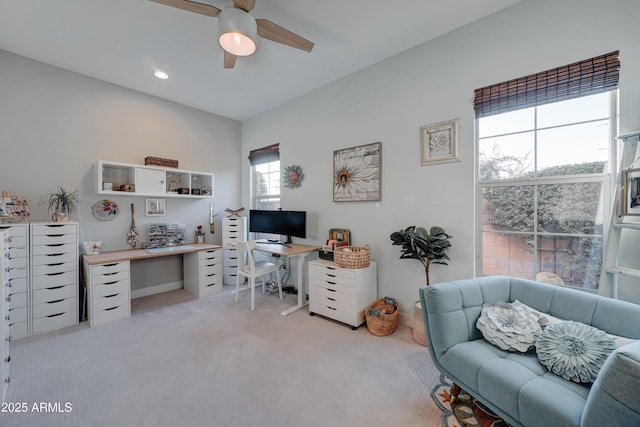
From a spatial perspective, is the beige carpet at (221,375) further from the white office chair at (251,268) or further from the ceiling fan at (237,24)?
the ceiling fan at (237,24)

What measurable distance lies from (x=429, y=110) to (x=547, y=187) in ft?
3.98

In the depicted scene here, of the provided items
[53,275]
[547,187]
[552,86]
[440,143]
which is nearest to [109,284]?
[53,275]

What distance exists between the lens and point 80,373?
193 centimetres

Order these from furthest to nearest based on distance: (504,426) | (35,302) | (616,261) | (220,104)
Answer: (220,104), (35,302), (616,261), (504,426)

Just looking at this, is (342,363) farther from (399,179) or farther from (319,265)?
(399,179)

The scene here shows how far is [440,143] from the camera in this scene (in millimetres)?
2471

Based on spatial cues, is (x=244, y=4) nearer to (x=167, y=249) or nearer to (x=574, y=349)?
(x=574, y=349)

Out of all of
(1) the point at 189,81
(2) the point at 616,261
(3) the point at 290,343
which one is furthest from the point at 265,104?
(2) the point at 616,261

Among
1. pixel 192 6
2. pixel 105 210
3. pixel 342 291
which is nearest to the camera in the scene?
pixel 192 6

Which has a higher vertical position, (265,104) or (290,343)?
(265,104)

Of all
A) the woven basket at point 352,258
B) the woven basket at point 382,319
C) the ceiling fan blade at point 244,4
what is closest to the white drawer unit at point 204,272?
the woven basket at point 352,258

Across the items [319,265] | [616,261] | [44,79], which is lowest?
[319,265]

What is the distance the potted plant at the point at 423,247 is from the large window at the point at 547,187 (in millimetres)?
365

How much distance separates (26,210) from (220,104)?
2622mm
